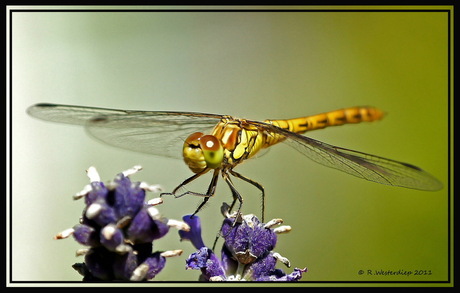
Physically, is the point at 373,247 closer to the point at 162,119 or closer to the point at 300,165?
the point at 300,165

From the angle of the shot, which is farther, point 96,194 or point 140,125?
point 140,125

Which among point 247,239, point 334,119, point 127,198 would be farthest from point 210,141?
point 334,119

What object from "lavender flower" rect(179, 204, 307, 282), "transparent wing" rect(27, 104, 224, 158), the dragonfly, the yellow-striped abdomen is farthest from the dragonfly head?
the yellow-striped abdomen

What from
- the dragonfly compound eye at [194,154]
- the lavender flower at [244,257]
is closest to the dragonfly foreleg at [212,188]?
the dragonfly compound eye at [194,154]

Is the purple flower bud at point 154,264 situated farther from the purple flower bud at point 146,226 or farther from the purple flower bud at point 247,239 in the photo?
the purple flower bud at point 247,239

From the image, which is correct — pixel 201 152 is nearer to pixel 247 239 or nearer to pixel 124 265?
pixel 247 239

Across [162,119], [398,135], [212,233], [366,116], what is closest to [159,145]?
[162,119]

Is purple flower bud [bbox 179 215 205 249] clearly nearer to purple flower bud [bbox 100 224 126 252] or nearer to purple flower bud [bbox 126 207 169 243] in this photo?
purple flower bud [bbox 126 207 169 243]
